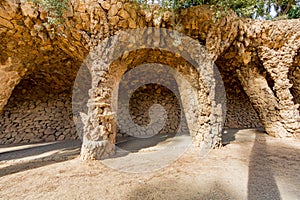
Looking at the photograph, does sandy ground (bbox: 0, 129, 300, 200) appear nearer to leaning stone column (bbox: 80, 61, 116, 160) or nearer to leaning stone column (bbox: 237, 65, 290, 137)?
leaning stone column (bbox: 80, 61, 116, 160)

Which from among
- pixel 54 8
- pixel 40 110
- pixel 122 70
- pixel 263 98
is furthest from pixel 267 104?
pixel 40 110

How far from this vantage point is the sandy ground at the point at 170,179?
65.8 inches

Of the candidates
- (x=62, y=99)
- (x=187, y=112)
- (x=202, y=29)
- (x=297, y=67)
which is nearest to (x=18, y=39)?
(x=62, y=99)

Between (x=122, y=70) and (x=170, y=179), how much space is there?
2810 mm

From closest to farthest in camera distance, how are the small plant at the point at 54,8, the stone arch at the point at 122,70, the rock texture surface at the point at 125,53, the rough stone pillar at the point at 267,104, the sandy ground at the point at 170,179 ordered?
the sandy ground at the point at 170,179
the small plant at the point at 54,8
the rock texture surface at the point at 125,53
the stone arch at the point at 122,70
the rough stone pillar at the point at 267,104

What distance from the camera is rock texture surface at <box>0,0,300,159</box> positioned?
2.92m

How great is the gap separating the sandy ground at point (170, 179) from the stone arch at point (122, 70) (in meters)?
0.57

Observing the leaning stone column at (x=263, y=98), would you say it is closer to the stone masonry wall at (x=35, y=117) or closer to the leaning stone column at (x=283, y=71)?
the leaning stone column at (x=283, y=71)

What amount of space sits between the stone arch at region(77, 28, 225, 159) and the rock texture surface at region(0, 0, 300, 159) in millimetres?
24

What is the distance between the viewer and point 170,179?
2014 mm

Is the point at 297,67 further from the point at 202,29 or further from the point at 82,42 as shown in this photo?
the point at 82,42

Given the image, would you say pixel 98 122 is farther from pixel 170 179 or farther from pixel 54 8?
pixel 54 8

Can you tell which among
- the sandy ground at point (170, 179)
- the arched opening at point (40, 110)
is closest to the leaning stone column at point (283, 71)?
the sandy ground at point (170, 179)

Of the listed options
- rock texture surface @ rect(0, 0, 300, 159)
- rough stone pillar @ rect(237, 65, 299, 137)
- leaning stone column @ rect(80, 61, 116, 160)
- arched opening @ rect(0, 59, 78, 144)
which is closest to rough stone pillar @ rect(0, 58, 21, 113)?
rock texture surface @ rect(0, 0, 300, 159)
